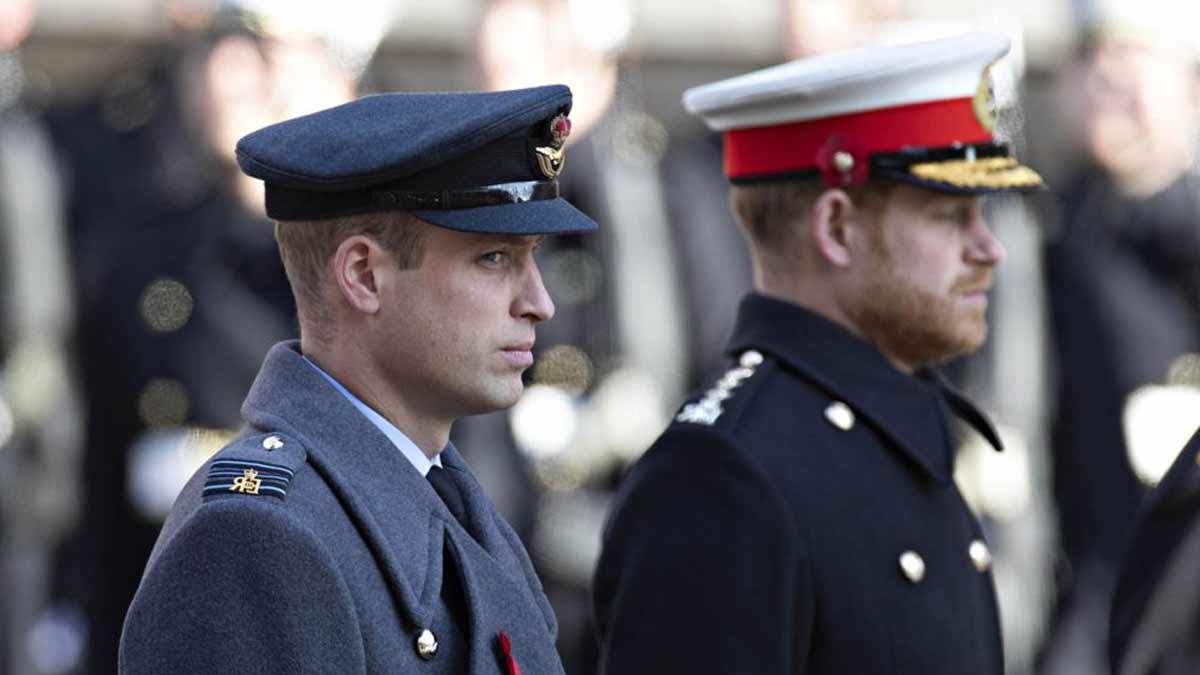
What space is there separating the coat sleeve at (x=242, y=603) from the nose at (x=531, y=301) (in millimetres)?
432

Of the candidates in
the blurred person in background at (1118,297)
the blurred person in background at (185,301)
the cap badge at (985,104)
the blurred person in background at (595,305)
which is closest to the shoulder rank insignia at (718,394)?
the cap badge at (985,104)

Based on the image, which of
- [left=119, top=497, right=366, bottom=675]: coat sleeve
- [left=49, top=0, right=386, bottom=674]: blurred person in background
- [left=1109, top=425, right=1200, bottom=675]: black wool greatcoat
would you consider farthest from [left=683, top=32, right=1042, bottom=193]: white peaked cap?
[left=49, top=0, right=386, bottom=674]: blurred person in background

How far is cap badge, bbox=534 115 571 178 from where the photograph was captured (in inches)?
131

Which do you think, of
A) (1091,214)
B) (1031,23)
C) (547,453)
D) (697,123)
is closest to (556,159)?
(547,453)

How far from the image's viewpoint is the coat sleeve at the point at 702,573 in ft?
12.5

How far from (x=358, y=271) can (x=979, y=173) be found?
4.61 feet

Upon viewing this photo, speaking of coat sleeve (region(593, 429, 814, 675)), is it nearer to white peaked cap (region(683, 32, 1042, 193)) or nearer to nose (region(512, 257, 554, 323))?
white peaked cap (region(683, 32, 1042, 193))

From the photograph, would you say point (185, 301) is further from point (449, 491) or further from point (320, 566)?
point (320, 566)

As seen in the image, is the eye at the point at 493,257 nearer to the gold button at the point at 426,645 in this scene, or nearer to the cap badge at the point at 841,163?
the gold button at the point at 426,645

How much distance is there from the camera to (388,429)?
320cm

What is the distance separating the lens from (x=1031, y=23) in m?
10.7

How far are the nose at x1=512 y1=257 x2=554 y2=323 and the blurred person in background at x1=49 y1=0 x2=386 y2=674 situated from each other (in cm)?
388

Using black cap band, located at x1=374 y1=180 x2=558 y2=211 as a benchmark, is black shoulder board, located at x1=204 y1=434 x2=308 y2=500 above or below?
below

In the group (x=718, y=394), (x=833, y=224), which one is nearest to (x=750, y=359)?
(x=718, y=394)
